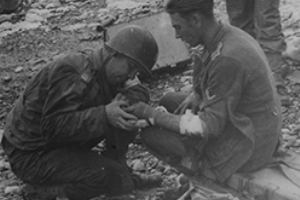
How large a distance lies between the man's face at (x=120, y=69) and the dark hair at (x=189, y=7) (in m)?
0.48

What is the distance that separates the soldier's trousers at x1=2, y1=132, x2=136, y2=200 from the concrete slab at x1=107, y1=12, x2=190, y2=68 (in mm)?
2378

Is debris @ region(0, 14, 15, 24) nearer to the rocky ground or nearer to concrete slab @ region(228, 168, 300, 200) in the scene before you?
the rocky ground

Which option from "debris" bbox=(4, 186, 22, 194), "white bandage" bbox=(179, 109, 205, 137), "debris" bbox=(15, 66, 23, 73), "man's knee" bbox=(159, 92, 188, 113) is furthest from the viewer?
"debris" bbox=(15, 66, 23, 73)

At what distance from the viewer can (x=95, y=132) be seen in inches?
179

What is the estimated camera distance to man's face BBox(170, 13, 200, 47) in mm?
4309

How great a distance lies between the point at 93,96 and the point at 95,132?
11.0 inches

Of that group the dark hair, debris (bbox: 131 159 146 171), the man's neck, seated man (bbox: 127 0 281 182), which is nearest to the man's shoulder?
seated man (bbox: 127 0 281 182)

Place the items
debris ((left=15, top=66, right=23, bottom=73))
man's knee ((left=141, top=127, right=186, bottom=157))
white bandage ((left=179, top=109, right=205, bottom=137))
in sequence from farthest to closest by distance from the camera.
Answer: debris ((left=15, top=66, right=23, bottom=73)) → man's knee ((left=141, top=127, right=186, bottom=157)) → white bandage ((left=179, top=109, right=205, bottom=137))

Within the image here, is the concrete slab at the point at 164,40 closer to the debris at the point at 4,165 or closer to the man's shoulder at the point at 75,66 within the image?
the debris at the point at 4,165

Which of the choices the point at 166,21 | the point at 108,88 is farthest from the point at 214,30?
the point at 166,21

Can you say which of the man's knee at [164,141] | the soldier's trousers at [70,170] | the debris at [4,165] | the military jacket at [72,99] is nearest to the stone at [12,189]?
the debris at [4,165]

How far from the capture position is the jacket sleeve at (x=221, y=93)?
415 centimetres

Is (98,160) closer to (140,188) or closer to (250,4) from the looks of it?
(140,188)

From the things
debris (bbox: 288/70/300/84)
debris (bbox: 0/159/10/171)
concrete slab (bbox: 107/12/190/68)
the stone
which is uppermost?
concrete slab (bbox: 107/12/190/68)
